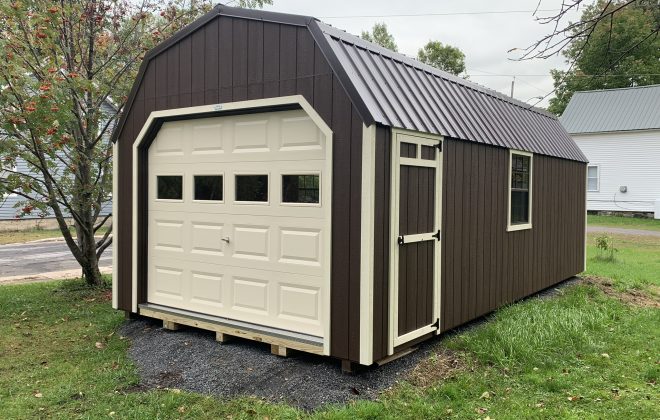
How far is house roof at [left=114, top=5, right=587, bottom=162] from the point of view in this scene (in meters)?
4.69

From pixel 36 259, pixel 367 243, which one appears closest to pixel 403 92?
pixel 367 243

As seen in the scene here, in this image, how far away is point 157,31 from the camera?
30.2 ft

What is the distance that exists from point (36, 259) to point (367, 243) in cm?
1110

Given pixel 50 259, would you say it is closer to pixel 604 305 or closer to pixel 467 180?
pixel 467 180

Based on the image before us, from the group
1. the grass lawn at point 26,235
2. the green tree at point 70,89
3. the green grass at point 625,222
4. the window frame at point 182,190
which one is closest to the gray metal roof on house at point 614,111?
the green grass at point 625,222

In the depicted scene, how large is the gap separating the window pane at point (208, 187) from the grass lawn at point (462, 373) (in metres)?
1.83

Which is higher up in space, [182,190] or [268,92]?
[268,92]

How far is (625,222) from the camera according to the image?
22047 millimetres

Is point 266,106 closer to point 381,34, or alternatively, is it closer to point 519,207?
point 519,207

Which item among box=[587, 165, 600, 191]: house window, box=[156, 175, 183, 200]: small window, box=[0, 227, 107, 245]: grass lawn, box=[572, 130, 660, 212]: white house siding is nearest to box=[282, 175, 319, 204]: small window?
box=[156, 175, 183, 200]: small window

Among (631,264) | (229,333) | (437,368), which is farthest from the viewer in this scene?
(631,264)

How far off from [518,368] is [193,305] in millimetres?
3486

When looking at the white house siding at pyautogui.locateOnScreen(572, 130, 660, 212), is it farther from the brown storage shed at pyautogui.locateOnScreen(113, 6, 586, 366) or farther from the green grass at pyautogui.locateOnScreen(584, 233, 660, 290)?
the brown storage shed at pyautogui.locateOnScreen(113, 6, 586, 366)

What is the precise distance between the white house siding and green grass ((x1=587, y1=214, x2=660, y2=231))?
3.08 feet
